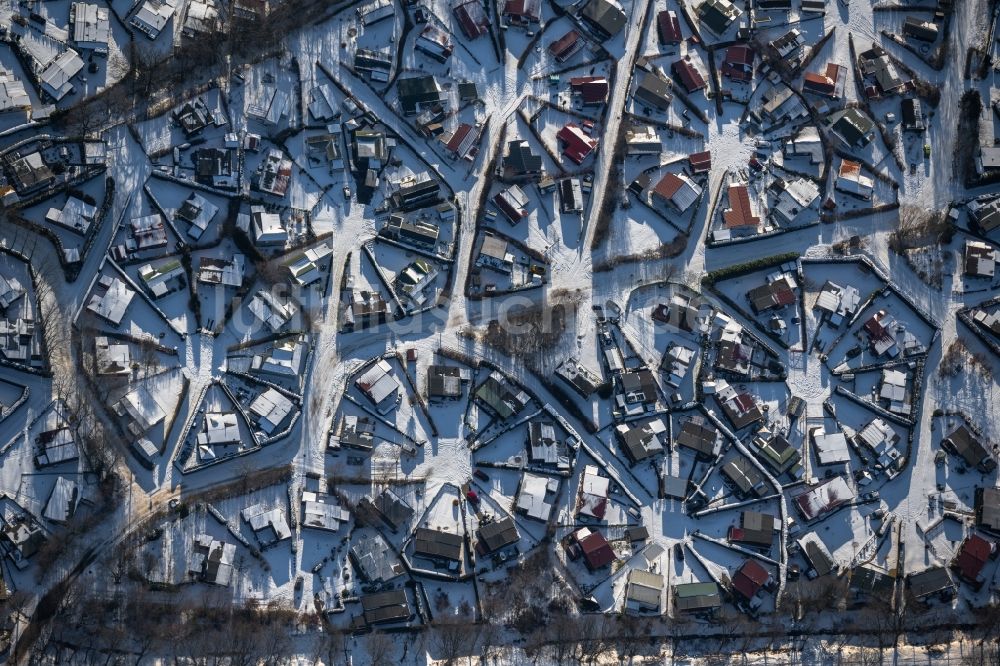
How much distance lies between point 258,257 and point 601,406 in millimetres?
20756

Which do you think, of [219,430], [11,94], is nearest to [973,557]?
[219,430]

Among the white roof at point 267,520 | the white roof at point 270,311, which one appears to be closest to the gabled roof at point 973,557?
the white roof at point 267,520

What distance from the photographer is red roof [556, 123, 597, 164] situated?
63.7 metres

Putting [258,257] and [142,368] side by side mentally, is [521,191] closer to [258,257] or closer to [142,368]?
[258,257]

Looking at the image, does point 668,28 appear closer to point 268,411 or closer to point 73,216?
point 268,411

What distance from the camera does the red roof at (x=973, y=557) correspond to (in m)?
61.2

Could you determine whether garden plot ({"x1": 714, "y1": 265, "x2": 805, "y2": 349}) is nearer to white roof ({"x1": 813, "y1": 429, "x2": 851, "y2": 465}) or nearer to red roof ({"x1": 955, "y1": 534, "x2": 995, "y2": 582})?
white roof ({"x1": 813, "y1": 429, "x2": 851, "y2": 465})

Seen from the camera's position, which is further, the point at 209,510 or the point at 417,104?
the point at 417,104

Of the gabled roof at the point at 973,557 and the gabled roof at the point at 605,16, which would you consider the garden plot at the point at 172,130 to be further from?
the gabled roof at the point at 973,557

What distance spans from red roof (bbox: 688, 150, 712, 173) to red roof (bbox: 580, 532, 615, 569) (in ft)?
71.2

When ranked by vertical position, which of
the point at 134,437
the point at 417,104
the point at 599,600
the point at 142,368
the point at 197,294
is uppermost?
the point at 417,104

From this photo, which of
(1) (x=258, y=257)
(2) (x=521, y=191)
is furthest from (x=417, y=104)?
(1) (x=258, y=257)

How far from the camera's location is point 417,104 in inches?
2509

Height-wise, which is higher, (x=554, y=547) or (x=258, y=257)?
(x=258, y=257)
